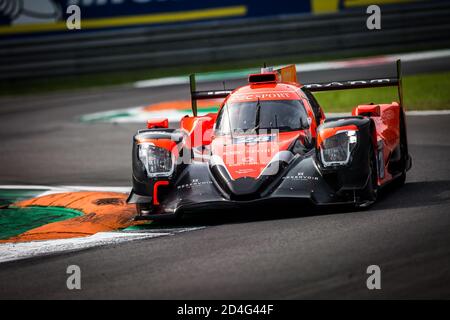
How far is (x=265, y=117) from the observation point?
970cm

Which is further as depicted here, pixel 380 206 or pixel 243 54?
pixel 243 54

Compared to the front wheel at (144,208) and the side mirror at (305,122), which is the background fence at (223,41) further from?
the front wheel at (144,208)

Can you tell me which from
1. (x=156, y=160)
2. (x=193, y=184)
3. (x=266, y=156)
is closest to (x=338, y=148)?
(x=266, y=156)

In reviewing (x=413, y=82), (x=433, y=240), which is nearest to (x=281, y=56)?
(x=413, y=82)

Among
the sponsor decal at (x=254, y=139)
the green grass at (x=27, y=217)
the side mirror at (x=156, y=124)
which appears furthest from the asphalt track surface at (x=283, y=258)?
the green grass at (x=27, y=217)

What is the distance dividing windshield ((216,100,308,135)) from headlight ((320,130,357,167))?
0.69 meters

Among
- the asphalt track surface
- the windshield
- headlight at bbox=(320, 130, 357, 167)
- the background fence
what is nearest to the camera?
the asphalt track surface

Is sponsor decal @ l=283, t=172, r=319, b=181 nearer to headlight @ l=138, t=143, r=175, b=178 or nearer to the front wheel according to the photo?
headlight @ l=138, t=143, r=175, b=178

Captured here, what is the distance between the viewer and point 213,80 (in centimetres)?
2170

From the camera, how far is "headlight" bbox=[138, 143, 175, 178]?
930cm

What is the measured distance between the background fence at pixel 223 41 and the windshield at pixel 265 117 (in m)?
13.9

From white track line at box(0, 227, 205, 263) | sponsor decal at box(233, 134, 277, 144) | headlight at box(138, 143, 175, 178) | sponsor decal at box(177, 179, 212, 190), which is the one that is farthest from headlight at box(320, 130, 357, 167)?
headlight at box(138, 143, 175, 178)
